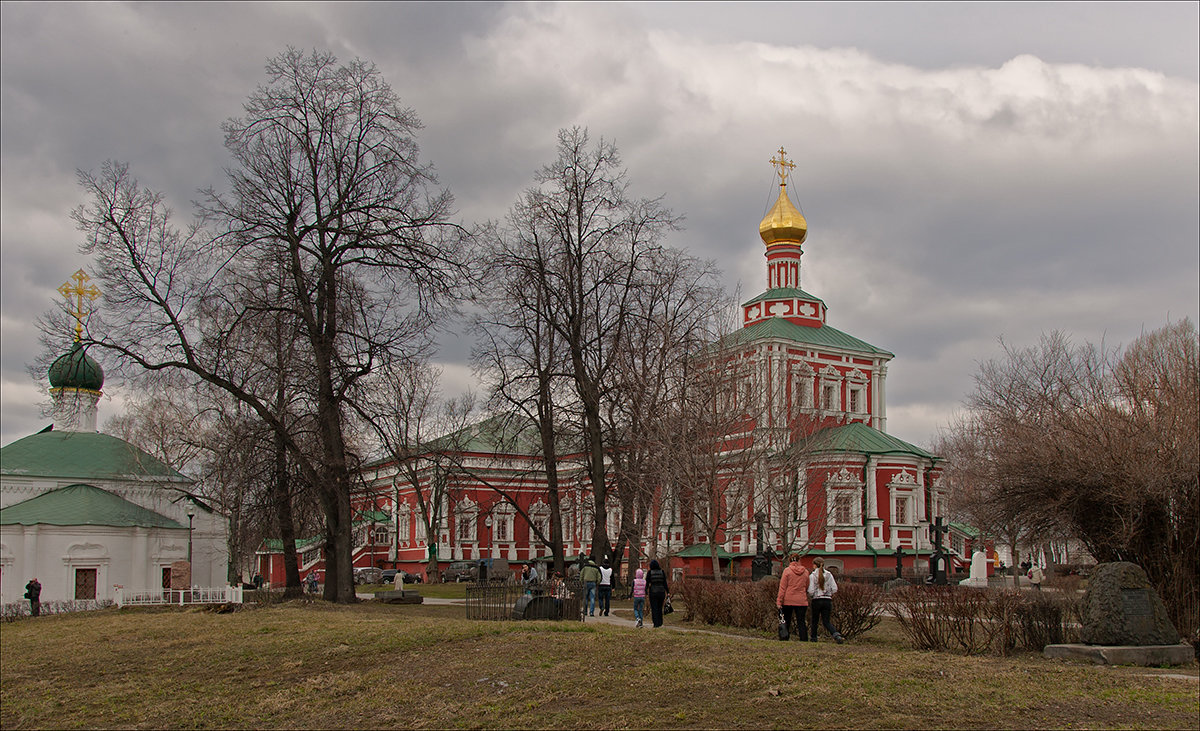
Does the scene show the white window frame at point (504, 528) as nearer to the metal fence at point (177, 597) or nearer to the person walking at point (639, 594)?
the metal fence at point (177, 597)

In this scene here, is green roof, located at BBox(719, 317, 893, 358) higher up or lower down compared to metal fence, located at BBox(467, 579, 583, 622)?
higher up

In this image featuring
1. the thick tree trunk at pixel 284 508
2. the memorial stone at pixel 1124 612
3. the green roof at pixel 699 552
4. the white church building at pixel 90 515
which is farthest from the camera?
the green roof at pixel 699 552

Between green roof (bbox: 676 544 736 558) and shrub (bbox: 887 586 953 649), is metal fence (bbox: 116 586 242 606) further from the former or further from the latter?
green roof (bbox: 676 544 736 558)

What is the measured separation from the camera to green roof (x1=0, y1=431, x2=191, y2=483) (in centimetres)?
4331

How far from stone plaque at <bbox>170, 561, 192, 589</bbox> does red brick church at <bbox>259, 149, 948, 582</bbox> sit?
6.55m

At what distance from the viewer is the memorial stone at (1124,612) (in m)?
13.2

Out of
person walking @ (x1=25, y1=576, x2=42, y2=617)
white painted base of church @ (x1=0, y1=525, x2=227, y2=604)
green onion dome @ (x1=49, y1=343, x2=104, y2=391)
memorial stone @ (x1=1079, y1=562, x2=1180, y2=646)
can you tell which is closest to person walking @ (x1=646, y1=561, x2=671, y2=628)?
memorial stone @ (x1=1079, y1=562, x2=1180, y2=646)

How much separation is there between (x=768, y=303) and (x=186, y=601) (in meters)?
34.8

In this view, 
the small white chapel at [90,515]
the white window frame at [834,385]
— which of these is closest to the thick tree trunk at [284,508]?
the small white chapel at [90,515]

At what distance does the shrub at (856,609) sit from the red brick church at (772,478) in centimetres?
1039

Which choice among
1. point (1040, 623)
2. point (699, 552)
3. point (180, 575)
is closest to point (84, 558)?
point (180, 575)

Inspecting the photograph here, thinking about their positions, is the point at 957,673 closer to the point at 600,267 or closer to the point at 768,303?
the point at 600,267

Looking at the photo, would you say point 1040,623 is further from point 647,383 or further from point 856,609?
point 647,383

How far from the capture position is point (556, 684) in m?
11.3
